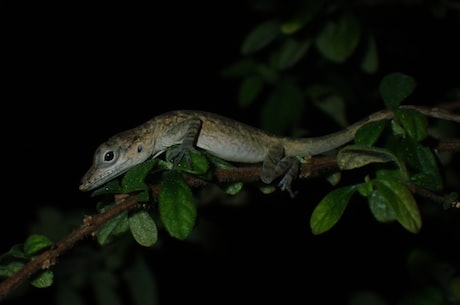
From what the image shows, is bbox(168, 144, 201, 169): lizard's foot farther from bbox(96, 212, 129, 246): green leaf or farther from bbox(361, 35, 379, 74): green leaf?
bbox(361, 35, 379, 74): green leaf

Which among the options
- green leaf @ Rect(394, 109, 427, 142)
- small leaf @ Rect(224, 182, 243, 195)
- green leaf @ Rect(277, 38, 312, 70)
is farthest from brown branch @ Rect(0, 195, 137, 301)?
green leaf @ Rect(277, 38, 312, 70)

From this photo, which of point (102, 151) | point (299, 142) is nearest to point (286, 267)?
point (299, 142)

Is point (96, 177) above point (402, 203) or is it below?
above

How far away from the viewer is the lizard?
341cm

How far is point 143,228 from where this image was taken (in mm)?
2508

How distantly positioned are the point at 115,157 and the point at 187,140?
56cm

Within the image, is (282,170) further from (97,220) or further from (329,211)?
(97,220)

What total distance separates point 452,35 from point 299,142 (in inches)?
186

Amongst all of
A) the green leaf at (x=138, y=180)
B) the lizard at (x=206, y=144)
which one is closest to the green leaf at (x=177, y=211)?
the green leaf at (x=138, y=180)

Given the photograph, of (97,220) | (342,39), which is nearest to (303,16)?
(342,39)

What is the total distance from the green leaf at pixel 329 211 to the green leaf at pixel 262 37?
6.99ft

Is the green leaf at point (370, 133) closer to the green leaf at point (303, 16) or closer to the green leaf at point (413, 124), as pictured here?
the green leaf at point (413, 124)

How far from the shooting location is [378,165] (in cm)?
258

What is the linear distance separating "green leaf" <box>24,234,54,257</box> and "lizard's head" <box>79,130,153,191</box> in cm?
90
